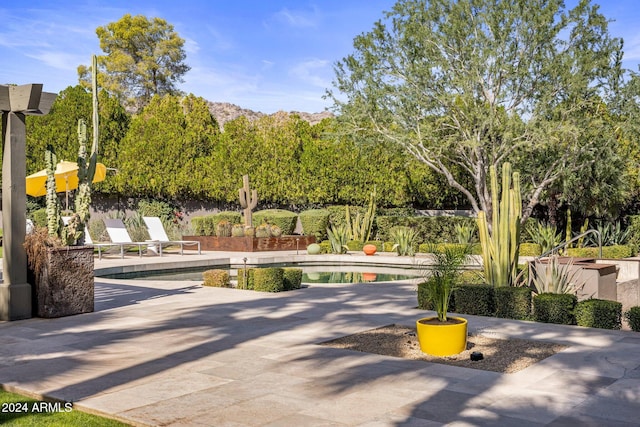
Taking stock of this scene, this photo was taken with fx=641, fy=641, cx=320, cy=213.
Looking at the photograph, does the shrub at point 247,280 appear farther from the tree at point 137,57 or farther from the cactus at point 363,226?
the tree at point 137,57

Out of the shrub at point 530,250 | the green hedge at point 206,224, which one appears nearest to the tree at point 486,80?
the shrub at point 530,250

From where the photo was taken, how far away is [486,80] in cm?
1944

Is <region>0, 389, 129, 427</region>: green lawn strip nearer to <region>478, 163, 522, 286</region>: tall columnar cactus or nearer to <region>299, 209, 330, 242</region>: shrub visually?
<region>478, 163, 522, 286</region>: tall columnar cactus

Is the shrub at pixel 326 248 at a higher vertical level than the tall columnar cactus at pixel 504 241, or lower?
lower

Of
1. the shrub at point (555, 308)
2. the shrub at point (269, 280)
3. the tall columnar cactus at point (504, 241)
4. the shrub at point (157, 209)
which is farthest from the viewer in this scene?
the shrub at point (157, 209)

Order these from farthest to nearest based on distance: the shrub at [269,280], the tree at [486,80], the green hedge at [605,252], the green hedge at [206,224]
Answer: the green hedge at [206,224], the tree at [486,80], the green hedge at [605,252], the shrub at [269,280]

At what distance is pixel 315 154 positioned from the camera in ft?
88.5

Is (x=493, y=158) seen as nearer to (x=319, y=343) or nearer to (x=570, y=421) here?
(x=319, y=343)

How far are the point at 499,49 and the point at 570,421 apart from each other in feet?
53.1

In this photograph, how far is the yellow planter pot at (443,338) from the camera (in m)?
6.17

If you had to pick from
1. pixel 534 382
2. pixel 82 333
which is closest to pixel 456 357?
pixel 534 382

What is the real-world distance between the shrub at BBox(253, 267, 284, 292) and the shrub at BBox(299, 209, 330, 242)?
1339 centimetres

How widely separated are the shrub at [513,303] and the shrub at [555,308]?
0.72ft

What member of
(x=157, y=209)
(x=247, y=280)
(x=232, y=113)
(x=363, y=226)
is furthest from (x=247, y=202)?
(x=232, y=113)
